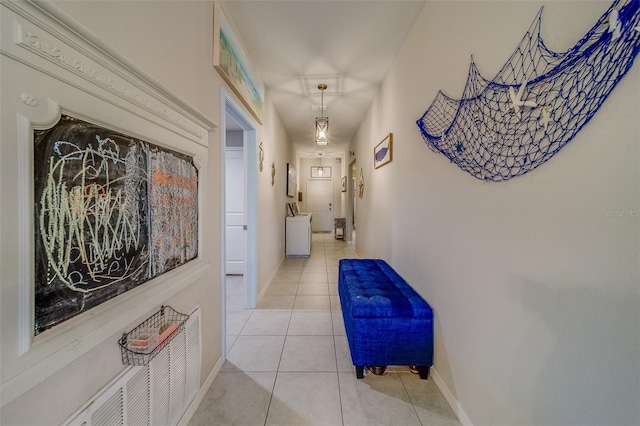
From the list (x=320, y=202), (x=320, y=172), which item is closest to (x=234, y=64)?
(x=320, y=172)

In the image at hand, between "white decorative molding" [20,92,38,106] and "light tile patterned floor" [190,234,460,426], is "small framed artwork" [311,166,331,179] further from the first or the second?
"white decorative molding" [20,92,38,106]

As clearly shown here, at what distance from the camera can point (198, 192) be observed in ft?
4.67

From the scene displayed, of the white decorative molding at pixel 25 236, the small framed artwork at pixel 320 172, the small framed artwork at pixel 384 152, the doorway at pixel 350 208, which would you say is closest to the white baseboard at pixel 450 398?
the white decorative molding at pixel 25 236

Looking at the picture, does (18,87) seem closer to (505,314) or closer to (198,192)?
(198,192)

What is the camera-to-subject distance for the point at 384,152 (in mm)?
2881

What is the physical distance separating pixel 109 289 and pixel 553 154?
1.60m

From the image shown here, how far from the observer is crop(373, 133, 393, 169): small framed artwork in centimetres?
262

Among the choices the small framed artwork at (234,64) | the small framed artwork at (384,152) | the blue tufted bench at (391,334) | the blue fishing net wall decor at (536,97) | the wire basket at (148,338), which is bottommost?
the blue tufted bench at (391,334)

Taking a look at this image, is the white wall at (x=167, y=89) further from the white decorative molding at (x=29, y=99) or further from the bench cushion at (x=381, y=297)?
the bench cushion at (x=381, y=297)

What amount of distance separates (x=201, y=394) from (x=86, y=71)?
68.3 inches

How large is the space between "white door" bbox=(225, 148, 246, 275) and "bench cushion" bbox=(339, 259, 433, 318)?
2317 mm

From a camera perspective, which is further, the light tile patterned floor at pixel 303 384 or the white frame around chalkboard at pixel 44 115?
the light tile patterned floor at pixel 303 384

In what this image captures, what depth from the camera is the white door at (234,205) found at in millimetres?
3949

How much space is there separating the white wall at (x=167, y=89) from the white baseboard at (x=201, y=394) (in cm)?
6
